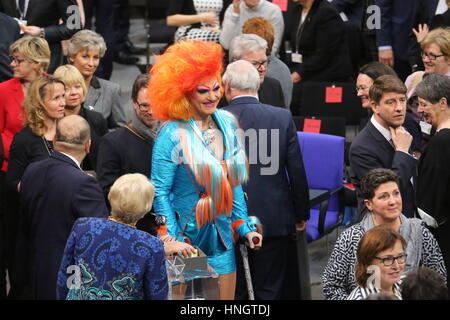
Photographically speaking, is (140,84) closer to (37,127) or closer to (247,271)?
(37,127)

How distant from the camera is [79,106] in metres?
6.02

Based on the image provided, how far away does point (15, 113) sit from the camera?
605 cm

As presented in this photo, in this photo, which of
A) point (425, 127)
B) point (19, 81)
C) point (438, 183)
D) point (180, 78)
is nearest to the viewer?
point (180, 78)

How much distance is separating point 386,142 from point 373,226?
2.44ft

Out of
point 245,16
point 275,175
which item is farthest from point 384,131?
point 245,16

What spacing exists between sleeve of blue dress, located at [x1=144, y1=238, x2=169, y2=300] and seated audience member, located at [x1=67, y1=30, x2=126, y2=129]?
2.72 meters

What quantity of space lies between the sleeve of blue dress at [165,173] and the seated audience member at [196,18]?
3251 mm

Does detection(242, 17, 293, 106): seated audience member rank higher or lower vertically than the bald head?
higher

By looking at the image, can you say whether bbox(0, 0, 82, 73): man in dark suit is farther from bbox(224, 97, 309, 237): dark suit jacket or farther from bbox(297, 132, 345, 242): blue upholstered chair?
bbox(224, 97, 309, 237): dark suit jacket

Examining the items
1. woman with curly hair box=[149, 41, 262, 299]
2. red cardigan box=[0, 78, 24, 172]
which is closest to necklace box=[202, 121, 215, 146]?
woman with curly hair box=[149, 41, 262, 299]

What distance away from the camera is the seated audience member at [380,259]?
4.15 m

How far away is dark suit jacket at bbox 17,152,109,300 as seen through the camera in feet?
15.1
